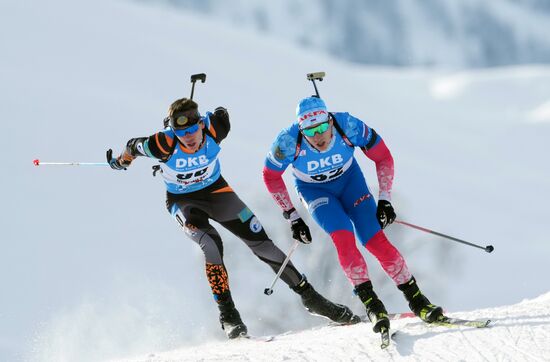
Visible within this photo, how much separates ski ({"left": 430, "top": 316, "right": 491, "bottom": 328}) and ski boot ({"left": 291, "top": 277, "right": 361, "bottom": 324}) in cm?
162

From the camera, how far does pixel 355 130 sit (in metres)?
6.86

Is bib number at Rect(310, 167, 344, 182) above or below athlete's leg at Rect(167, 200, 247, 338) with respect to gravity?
above

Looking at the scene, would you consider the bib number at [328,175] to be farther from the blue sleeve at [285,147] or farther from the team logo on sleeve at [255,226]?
the team logo on sleeve at [255,226]

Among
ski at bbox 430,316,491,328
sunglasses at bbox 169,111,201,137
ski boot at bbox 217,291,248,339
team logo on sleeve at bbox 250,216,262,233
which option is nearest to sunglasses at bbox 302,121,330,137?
sunglasses at bbox 169,111,201,137

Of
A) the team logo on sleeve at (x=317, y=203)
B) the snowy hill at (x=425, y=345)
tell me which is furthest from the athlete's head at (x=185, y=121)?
the snowy hill at (x=425, y=345)

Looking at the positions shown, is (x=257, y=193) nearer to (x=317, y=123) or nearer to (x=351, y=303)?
(x=351, y=303)

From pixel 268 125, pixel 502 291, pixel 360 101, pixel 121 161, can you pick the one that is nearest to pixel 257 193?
pixel 502 291

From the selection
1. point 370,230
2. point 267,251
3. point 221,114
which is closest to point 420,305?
point 370,230

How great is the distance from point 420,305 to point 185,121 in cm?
267

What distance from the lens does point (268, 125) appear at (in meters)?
48.9

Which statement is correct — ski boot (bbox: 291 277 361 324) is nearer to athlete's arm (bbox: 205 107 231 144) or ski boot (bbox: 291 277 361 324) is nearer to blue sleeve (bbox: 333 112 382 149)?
athlete's arm (bbox: 205 107 231 144)

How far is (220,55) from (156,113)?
2572 cm

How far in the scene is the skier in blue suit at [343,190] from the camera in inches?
256

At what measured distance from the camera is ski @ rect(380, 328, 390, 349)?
6.02 m
